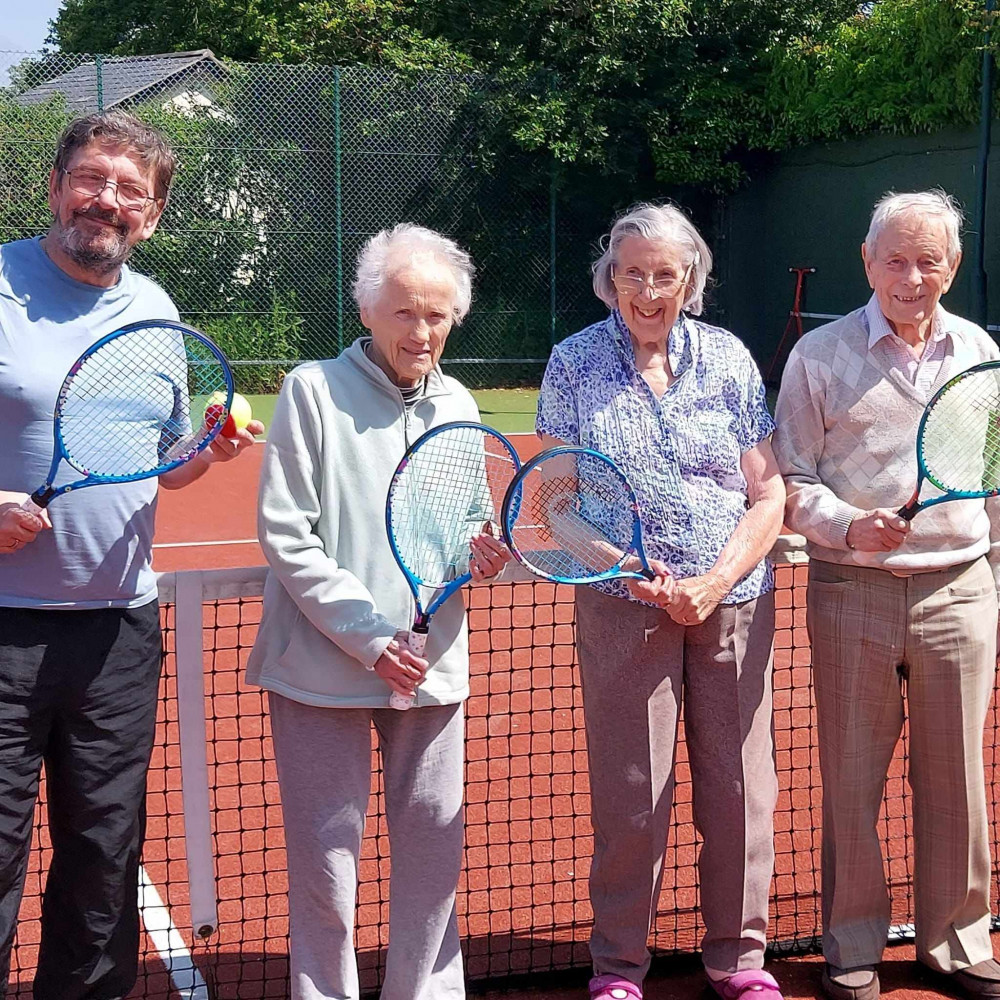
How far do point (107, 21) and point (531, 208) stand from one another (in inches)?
670

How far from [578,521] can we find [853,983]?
4.40 ft

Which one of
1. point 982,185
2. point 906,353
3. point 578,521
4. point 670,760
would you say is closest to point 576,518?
point 578,521

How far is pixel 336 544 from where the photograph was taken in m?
2.75

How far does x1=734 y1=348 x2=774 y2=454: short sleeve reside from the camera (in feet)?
10.1

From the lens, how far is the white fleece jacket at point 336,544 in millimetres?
2684

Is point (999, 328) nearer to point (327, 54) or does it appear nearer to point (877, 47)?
point (877, 47)

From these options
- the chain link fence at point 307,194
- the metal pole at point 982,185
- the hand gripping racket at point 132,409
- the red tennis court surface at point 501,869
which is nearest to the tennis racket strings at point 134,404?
the hand gripping racket at point 132,409

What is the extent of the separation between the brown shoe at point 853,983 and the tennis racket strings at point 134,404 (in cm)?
200

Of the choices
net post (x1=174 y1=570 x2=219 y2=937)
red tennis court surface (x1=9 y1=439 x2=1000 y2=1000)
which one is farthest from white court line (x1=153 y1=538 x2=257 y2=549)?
net post (x1=174 y1=570 x2=219 y2=937)

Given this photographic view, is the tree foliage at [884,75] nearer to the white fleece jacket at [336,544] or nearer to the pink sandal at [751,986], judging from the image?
the pink sandal at [751,986]

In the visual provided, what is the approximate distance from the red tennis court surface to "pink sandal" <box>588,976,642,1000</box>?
214 millimetres

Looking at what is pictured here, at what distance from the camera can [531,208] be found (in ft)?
53.9

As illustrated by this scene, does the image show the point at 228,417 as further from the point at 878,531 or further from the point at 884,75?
the point at 884,75

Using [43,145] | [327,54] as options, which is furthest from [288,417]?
[327,54]
